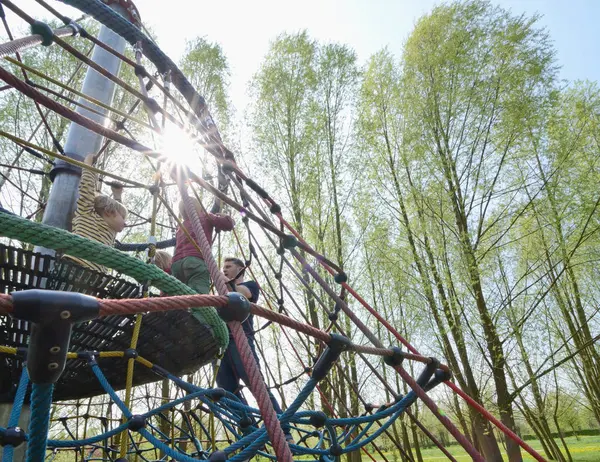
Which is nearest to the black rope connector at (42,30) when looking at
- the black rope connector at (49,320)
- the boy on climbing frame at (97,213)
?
the boy on climbing frame at (97,213)

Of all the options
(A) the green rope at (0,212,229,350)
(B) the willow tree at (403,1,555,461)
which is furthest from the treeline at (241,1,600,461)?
(A) the green rope at (0,212,229,350)

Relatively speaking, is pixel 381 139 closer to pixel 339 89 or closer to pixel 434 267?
pixel 339 89

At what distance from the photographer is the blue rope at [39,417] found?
0.39 meters

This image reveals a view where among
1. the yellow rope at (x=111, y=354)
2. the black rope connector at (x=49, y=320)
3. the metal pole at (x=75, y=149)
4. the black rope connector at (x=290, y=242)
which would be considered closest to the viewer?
the black rope connector at (x=49, y=320)

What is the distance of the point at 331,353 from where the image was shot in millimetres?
658

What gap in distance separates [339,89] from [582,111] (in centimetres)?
422

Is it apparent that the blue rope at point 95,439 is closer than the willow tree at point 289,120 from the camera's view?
Yes

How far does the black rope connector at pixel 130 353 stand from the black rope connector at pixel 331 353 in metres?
0.63

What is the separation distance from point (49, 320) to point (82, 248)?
1.15 ft

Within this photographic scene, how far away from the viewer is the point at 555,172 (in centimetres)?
454

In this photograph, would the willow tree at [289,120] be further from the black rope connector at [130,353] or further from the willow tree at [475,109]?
the black rope connector at [130,353]

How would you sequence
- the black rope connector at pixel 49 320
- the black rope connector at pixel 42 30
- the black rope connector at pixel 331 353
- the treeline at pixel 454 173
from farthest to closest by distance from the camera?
the treeline at pixel 454 173 → the black rope connector at pixel 42 30 → the black rope connector at pixel 331 353 → the black rope connector at pixel 49 320

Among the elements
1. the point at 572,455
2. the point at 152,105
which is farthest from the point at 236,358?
the point at 572,455

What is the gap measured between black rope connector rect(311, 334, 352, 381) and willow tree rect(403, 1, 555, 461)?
160 inches
